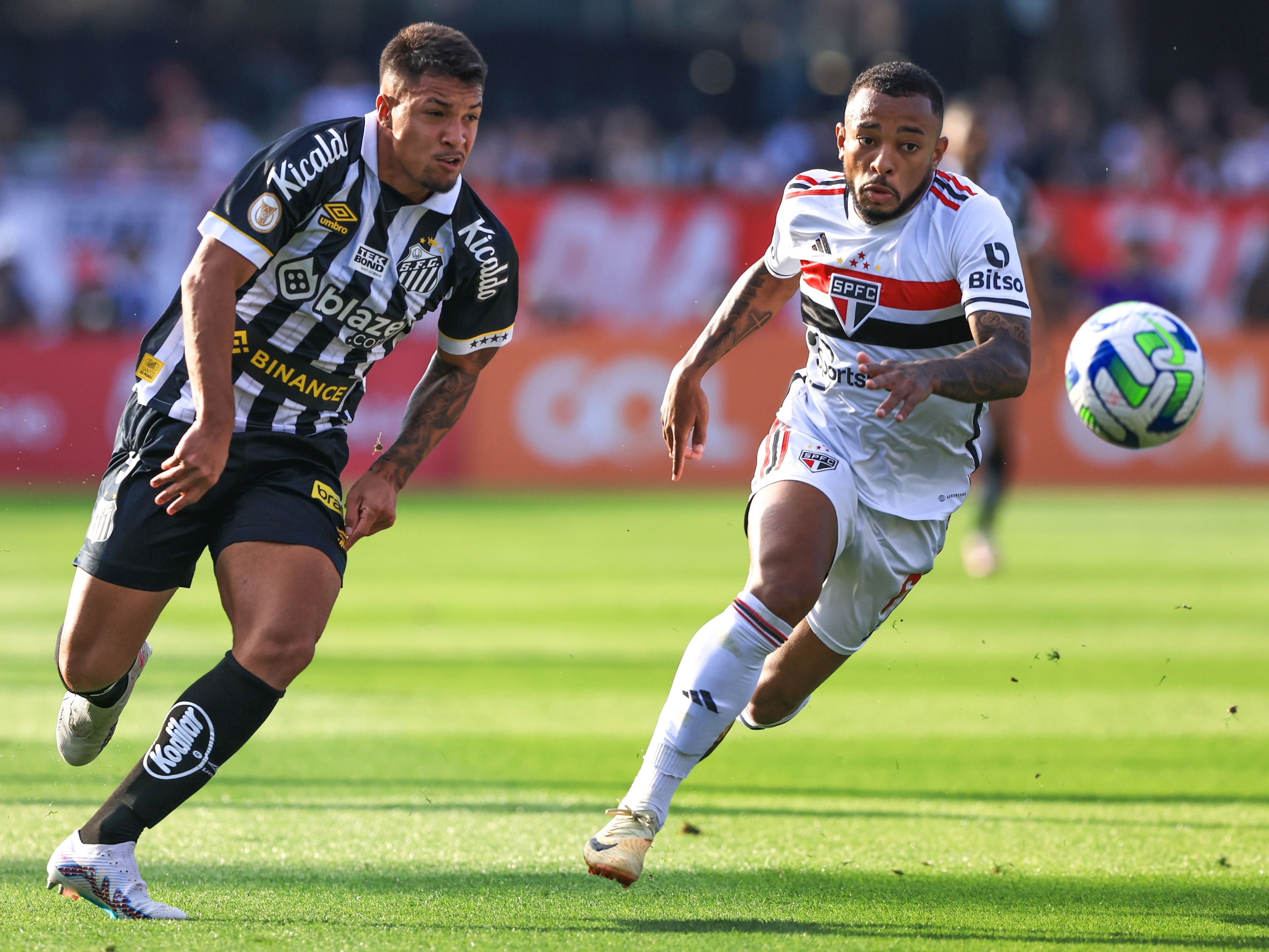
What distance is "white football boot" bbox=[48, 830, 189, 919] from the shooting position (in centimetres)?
397

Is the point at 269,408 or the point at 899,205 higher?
the point at 899,205

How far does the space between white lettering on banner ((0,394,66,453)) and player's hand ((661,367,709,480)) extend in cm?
1334

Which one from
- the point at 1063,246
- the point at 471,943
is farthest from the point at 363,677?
the point at 1063,246

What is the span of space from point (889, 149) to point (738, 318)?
2.58ft

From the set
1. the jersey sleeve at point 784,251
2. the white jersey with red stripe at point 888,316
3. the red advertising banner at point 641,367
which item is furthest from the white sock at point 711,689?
the red advertising banner at point 641,367

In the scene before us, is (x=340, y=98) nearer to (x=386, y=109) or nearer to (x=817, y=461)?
(x=386, y=109)

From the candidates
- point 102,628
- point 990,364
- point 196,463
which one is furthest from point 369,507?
point 990,364

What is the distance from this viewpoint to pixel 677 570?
1213 cm

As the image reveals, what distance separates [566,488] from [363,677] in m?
9.82

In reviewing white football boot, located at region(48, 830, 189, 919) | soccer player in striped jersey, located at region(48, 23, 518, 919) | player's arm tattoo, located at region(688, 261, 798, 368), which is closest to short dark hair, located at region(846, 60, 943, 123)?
player's arm tattoo, located at region(688, 261, 798, 368)

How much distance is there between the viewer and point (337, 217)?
175 inches

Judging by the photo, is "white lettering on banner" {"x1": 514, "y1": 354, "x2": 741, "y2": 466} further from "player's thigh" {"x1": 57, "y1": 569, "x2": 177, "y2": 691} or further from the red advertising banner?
"player's thigh" {"x1": 57, "y1": 569, "x2": 177, "y2": 691}

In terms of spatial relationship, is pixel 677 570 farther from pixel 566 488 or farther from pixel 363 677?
pixel 566 488

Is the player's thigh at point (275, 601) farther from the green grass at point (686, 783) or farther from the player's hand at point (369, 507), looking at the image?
the green grass at point (686, 783)
